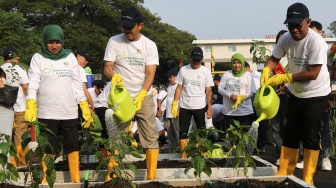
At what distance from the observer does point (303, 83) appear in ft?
17.0

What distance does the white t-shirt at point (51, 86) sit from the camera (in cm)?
542

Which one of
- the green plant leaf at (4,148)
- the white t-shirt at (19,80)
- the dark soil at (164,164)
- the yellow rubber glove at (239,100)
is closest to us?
the green plant leaf at (4,148)

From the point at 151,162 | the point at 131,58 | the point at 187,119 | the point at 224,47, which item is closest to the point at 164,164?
the point at 151,162

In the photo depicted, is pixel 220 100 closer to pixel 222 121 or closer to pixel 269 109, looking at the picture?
pixel 222 121

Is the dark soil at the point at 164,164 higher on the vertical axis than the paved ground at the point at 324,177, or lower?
higher

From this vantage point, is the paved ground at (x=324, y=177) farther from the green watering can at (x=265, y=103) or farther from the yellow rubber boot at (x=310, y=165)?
the green watering can at (x=265, y=103)

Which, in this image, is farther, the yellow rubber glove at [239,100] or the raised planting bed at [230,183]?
the yellow rubber glove at [239,100]

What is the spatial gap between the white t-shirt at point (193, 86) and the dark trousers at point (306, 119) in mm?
3179

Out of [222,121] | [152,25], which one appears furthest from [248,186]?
[152,25]

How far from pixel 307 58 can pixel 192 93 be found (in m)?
3.58

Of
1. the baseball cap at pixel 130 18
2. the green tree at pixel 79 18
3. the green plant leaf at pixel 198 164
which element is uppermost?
the green tree at pixel 79 18

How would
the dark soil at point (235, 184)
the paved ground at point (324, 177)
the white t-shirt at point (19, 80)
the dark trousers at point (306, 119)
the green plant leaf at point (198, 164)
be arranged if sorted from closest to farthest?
1. the green plant leaf at point (198, 164)
2. the dark soil at point (235, 184)
3. the dark trousers at point (306, 119)
4. the paved ground at point (324, 177)
5. the white t-shirt at point (19, 80)

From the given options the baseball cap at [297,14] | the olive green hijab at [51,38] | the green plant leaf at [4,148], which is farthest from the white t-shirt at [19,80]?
the baseball cap at [297,14]

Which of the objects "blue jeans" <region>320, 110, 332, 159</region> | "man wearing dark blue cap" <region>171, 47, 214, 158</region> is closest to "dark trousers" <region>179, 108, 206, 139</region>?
"man wearing dark blue cap" <region>171, 47, 214, 158</region>
